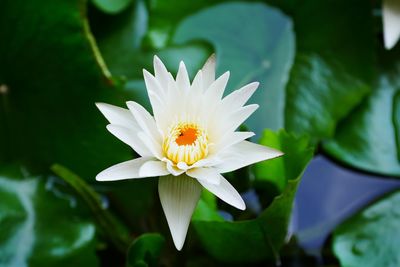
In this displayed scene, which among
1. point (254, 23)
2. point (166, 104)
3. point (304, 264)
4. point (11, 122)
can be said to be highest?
point (166, 104)

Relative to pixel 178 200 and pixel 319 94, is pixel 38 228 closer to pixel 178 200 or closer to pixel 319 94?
pixel 178 200

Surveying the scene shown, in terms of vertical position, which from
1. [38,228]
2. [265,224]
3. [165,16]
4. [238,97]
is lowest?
[38,228]

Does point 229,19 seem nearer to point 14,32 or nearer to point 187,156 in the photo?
point 14,32

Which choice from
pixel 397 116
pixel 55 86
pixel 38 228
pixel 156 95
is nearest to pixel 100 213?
pixel 38 228

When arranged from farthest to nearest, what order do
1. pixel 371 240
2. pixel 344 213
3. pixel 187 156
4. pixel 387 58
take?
pixel 387 58, pixel 344 213, pixel 371 240, pixel 187 156

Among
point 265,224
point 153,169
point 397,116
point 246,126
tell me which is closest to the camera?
point 153,169

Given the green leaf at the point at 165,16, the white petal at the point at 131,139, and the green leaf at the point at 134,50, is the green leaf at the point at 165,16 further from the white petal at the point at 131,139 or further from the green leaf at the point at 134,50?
the white petal at the point at 131,139

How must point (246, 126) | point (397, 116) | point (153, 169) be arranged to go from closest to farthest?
point (153, 169), point (246, 126), point (397, 116)

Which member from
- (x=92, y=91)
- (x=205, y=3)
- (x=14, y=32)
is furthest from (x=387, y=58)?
(x=14, y=32)
